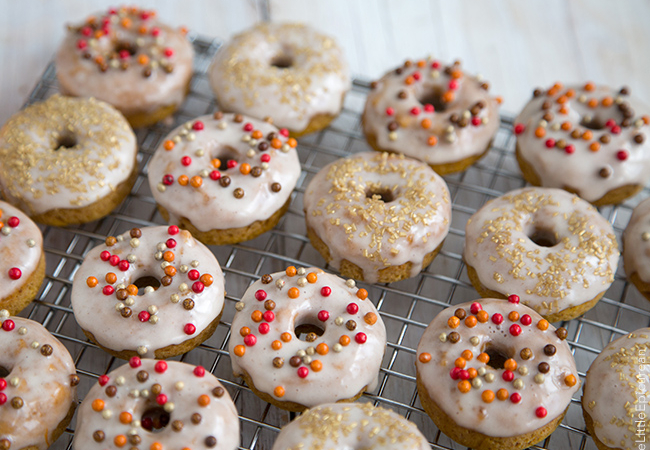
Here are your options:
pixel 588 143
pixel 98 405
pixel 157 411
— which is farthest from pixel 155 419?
pixel 588 143

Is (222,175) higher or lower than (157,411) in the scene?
higher

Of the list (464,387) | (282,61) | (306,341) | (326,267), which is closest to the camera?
(464,387)

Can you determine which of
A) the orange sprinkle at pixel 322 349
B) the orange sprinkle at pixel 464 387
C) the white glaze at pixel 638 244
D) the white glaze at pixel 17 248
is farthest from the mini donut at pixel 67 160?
the white glaze at pixel 638 244

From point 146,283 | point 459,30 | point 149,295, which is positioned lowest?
point 146,283

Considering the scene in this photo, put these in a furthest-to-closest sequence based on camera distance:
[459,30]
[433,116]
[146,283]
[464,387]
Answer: [459,30] < [433,116] < [146,283] < [464,387]

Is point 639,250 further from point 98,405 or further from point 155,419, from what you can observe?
point 98,405

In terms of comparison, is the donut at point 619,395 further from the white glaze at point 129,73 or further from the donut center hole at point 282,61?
the white glaze at point 129,73

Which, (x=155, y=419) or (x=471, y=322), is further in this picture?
(x=471, y=322)
